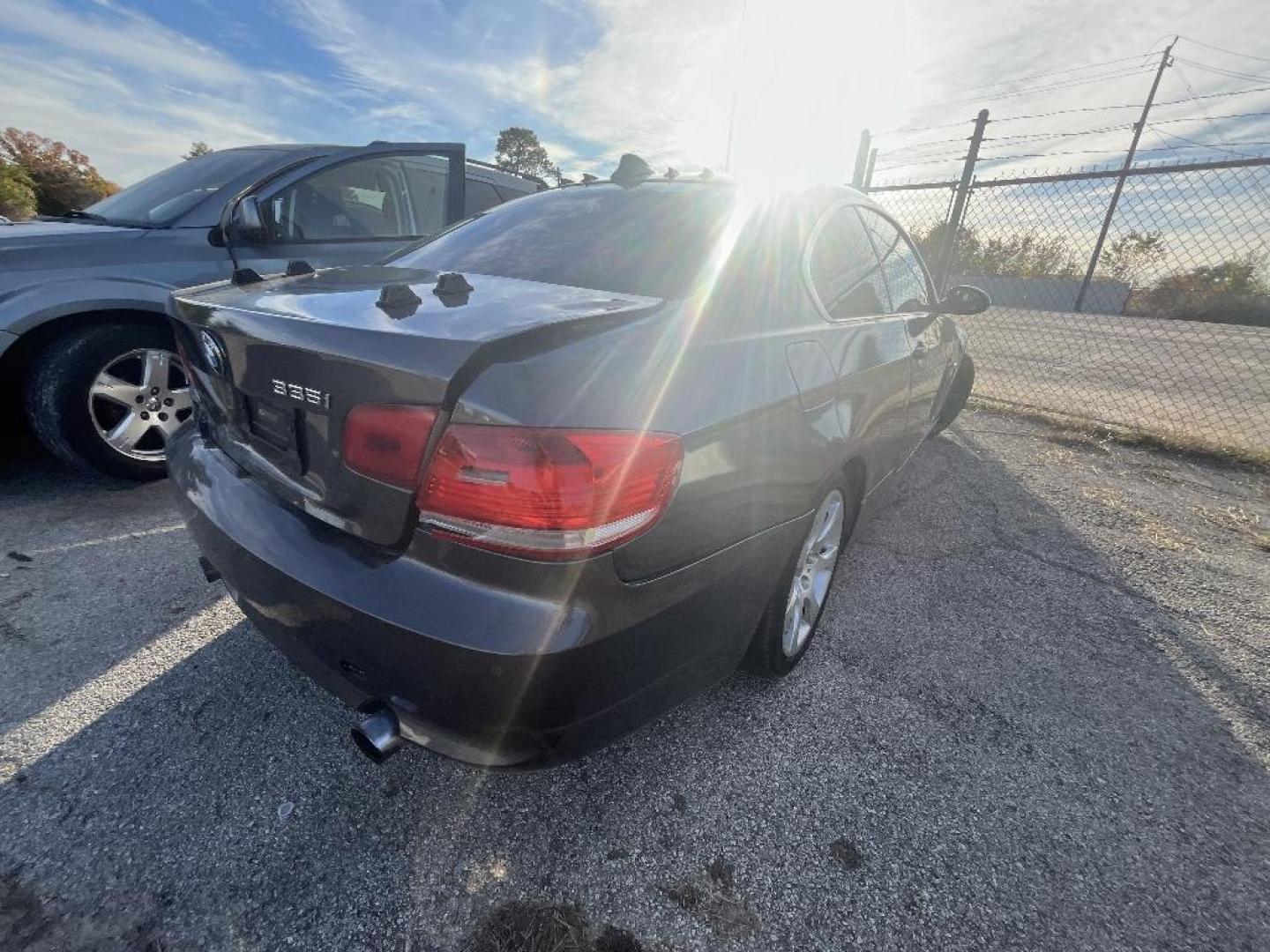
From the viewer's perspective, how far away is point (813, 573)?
2.27 metres

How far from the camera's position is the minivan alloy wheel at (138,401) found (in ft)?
9.70

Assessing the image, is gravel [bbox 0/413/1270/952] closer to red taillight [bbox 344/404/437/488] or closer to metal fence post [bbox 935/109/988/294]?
red taillight [bbox 344/404/437/488]

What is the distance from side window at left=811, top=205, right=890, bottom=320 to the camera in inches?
81.5

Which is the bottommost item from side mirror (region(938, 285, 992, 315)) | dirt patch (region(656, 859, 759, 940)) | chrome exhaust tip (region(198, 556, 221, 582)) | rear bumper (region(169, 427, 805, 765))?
dirt patch (region(656, 859, 759, 940))

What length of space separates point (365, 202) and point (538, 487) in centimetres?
367

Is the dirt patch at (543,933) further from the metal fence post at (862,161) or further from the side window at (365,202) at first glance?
the metal fence post at (862,161)

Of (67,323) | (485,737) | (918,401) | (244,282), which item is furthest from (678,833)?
(67,323)

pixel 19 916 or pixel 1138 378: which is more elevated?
pixel 1138 378

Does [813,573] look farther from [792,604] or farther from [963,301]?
[963,301]

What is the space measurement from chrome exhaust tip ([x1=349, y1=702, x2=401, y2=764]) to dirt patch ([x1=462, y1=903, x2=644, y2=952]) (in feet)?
1.50

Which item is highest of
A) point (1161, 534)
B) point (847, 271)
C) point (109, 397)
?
point (847, 271)

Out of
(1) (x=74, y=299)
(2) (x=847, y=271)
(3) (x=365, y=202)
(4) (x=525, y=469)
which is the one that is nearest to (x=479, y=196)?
(3) (x=365, y=202)

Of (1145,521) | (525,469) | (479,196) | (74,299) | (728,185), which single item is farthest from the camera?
(479,196)

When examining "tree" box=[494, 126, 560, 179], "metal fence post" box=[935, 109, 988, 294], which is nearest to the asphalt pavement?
"metal fence post" box=[935, 109, 988, 294]
